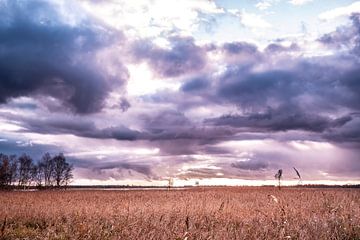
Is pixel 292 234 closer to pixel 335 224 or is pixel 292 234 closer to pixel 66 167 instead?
pixel 335 224

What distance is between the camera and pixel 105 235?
904cm

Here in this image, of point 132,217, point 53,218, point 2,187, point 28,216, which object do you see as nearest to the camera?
point 132,217

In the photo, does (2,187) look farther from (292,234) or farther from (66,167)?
(292,234)

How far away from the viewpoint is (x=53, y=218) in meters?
18.9

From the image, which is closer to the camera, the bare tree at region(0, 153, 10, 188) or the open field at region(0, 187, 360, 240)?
the open field at region(0, 187, 360, 240)

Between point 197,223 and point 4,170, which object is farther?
point 4,170

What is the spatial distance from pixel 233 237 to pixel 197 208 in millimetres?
10840

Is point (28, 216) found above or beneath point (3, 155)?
beneath

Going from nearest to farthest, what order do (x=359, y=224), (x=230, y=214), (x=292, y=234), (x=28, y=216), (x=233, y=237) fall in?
(x=233, y=237)
(x=292, y=234)
(x=359, y=224)
(x=230, y=214)
(x=28, y=216)

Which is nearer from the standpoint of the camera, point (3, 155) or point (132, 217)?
point (132, 217)

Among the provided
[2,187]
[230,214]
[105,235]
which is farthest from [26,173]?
[105,235]

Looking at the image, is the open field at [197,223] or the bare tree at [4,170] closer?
the open field at [197,223]

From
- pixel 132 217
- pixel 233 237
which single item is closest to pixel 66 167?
pixel 132 217

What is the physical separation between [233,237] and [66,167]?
10540cm
